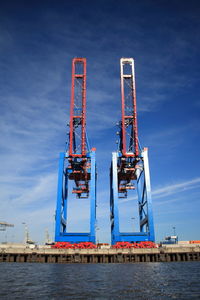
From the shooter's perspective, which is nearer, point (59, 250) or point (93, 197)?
point (59, 250)

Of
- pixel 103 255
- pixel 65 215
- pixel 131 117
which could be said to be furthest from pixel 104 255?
pixel 131 117

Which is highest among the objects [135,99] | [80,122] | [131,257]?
[135,99]

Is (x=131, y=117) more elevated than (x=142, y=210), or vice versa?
(x=131, y=117)

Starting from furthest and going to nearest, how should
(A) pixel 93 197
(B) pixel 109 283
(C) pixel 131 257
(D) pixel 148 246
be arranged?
(A) pixel 93 197 → (D) pixel 148 246 → (C) pixel 131 257 → (B) pixel 109 283

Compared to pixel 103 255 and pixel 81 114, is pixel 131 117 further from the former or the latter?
pixel 103 255

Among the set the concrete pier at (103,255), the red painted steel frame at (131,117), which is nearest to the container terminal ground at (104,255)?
the concrete pier at (103,255)

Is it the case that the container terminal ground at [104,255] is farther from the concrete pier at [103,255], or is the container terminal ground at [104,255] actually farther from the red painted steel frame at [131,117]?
the red painted steel frame at [131,117]

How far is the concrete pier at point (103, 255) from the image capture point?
4388cm

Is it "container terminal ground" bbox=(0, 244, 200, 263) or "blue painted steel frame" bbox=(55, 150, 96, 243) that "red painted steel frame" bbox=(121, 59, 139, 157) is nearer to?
"blue painted steel frame" bbox=(55, 150, 96, 243)

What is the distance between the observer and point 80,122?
202ft

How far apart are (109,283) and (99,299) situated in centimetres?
616

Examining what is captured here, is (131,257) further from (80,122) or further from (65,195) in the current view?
(80,122)

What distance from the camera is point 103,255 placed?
143 ft

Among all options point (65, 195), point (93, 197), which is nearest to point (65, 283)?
point (93, 197)
